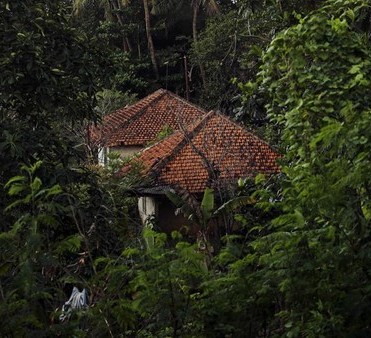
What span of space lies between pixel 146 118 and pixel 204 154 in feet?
33.5

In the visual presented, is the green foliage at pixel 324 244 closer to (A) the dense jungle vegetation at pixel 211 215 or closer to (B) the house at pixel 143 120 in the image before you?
(A) the dense jungle vegetation at pixel 211 215

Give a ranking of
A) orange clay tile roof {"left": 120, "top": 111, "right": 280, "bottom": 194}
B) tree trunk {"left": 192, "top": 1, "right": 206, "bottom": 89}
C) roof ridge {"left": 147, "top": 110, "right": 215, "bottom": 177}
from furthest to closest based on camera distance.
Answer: tree trunk {"left": 192, "top": 1, "right": 206, "bottom": 89} → roof ridge {"left": 147, "top": 110, "right": 215, "bottom": 177} → orange clay tile roof {"left": 120, "top": 111, "right": 280, "bottom": 194}

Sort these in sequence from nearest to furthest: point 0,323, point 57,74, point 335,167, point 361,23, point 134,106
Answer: point 0,323
point 335,167
point 57,74
point 361,23
point 134,106

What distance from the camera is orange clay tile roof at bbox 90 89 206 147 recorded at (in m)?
26.0

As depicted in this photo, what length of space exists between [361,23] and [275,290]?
605 centimetres

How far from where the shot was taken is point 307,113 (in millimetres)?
6027

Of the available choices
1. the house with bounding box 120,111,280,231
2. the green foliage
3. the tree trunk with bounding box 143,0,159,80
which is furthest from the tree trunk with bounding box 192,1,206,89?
the green foliage

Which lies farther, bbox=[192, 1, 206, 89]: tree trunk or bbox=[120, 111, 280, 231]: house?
bbox=[192, 1, 206, 89]: tree trunk

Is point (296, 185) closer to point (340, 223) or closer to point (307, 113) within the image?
point (340, 223)

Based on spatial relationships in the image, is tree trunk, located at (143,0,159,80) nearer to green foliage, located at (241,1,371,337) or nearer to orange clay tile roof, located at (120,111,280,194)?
orange clay tile roof, located at (120,111,280,194)

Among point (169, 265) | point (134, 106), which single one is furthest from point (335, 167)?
point (134, 106)

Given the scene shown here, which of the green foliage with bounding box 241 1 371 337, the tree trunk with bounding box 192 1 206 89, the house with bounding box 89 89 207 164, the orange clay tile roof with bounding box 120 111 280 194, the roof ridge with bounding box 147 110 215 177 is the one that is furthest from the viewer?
the tree trunk with bounding box 192 1 206 89

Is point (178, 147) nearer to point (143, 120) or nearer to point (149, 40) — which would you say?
point (143, 120)

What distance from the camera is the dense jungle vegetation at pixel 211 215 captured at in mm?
3805
